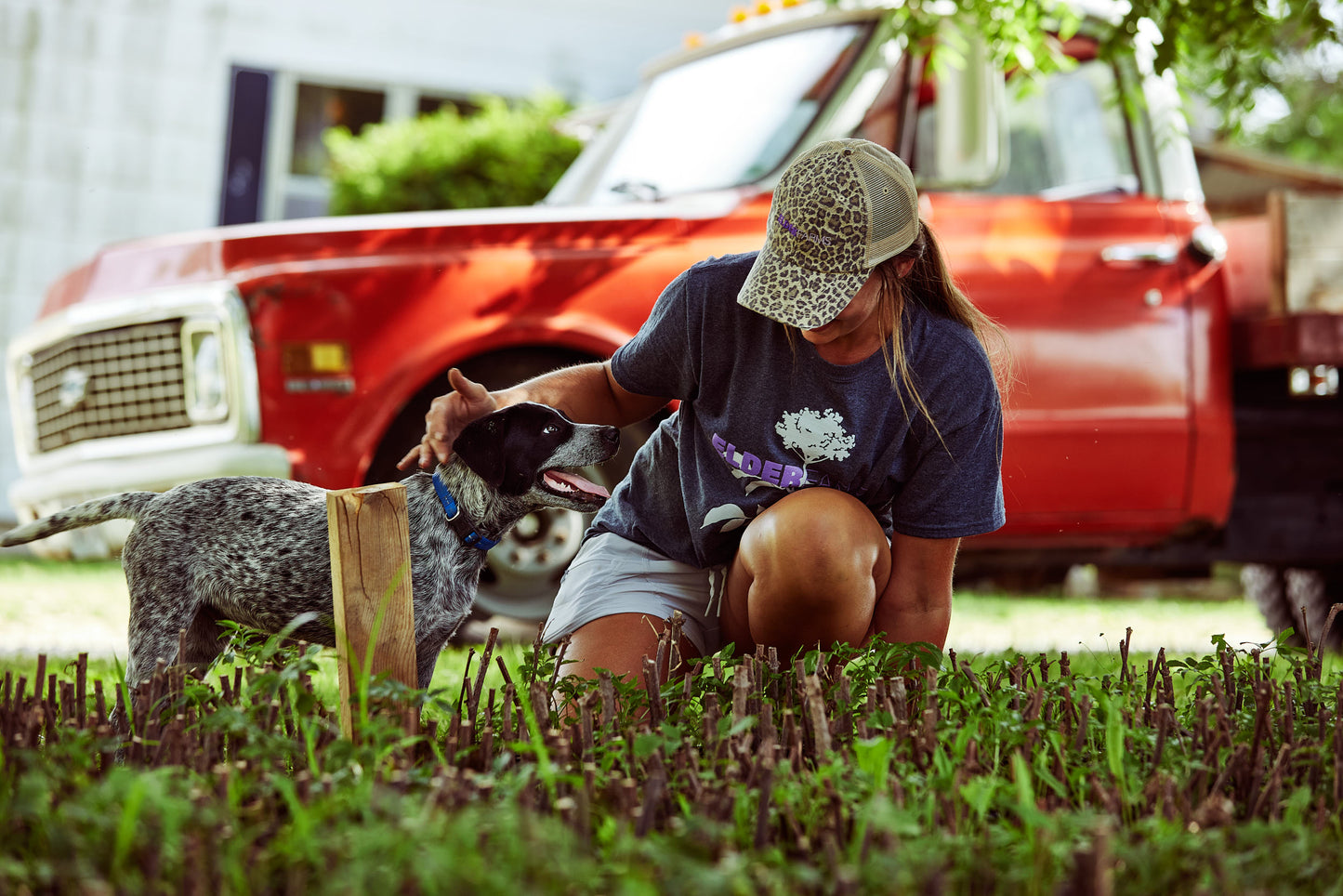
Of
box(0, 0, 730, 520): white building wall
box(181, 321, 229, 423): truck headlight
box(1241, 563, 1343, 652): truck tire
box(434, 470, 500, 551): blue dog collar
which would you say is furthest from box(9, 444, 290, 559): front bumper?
box(0, 0, 730, 520): white building wall

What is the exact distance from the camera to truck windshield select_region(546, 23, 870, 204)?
446 cm

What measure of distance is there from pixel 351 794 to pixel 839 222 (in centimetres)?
135

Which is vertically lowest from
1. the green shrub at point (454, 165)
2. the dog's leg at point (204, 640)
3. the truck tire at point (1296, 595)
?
Answer: the truck tire at point (1296, 595)

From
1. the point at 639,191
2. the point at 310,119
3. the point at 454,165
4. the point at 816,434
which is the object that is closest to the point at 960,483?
the point at 816,434

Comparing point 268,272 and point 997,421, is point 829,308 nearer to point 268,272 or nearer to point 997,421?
point 997,421

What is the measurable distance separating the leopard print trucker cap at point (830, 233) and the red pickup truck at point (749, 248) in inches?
69.0

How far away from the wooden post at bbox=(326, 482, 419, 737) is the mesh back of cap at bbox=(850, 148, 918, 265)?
1.00m

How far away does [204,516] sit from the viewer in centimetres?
259

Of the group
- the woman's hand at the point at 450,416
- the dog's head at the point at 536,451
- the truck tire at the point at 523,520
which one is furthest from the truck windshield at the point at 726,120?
the woman's hand at the point at 450,416

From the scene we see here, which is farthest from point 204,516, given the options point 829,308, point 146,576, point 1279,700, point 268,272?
point 1279,700

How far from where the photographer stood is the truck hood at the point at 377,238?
13.4 ft

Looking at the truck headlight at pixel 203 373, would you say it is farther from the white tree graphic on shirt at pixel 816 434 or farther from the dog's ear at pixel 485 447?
the white tree graphic on shirt at pixel 816 434

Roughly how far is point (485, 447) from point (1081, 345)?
267 cm

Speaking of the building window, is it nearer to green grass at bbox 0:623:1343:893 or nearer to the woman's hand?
the woman's hand
